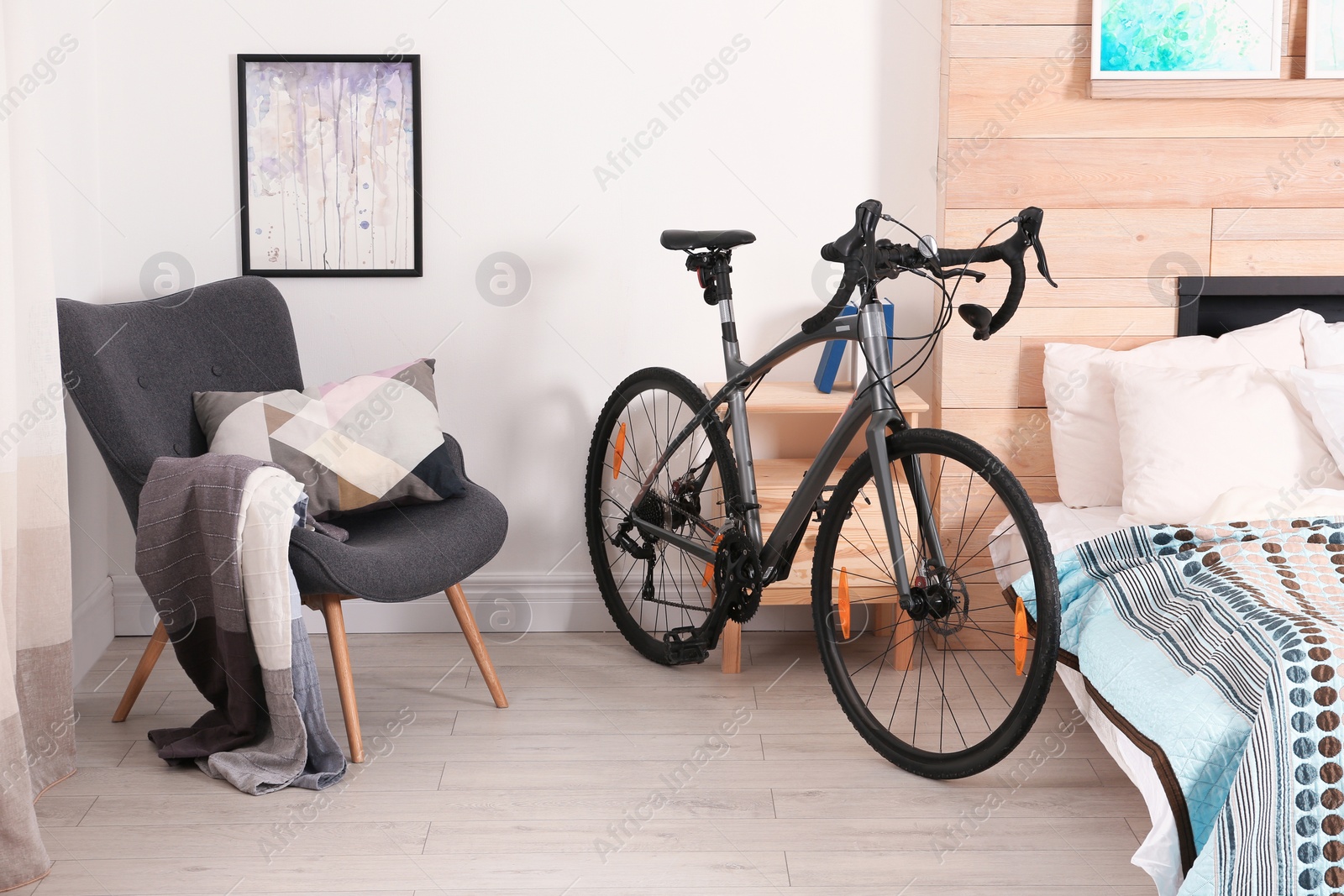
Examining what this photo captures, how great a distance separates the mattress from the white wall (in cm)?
68

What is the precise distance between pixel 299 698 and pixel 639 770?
2.18ft

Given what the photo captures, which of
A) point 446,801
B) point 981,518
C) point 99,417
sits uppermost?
point 99,417

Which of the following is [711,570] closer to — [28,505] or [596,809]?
[596,809]

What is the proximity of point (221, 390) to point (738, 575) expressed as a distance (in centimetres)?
126

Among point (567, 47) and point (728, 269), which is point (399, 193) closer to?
point (567, 47)

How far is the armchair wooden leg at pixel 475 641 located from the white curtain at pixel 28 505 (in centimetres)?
75

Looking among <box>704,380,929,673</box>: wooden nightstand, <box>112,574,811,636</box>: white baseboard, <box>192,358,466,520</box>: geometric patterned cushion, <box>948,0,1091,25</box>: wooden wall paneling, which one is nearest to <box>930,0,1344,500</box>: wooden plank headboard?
<box>948,0,1091,25</box>: wooden wall paneling

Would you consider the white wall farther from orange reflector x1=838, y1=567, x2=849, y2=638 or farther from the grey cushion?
orange reflector x1=838, y1=567, x2=849, y2=638

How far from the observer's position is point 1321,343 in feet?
7.82

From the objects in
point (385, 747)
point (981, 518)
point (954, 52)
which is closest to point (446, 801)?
point (385, 747)

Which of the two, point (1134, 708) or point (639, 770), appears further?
point (639, 770)

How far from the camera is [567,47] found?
2.66m

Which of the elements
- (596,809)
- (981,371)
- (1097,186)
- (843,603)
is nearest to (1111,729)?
(843,603)

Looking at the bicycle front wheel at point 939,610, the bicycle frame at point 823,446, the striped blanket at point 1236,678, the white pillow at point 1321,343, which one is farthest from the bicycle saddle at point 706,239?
the white pillow at point 1321,343
